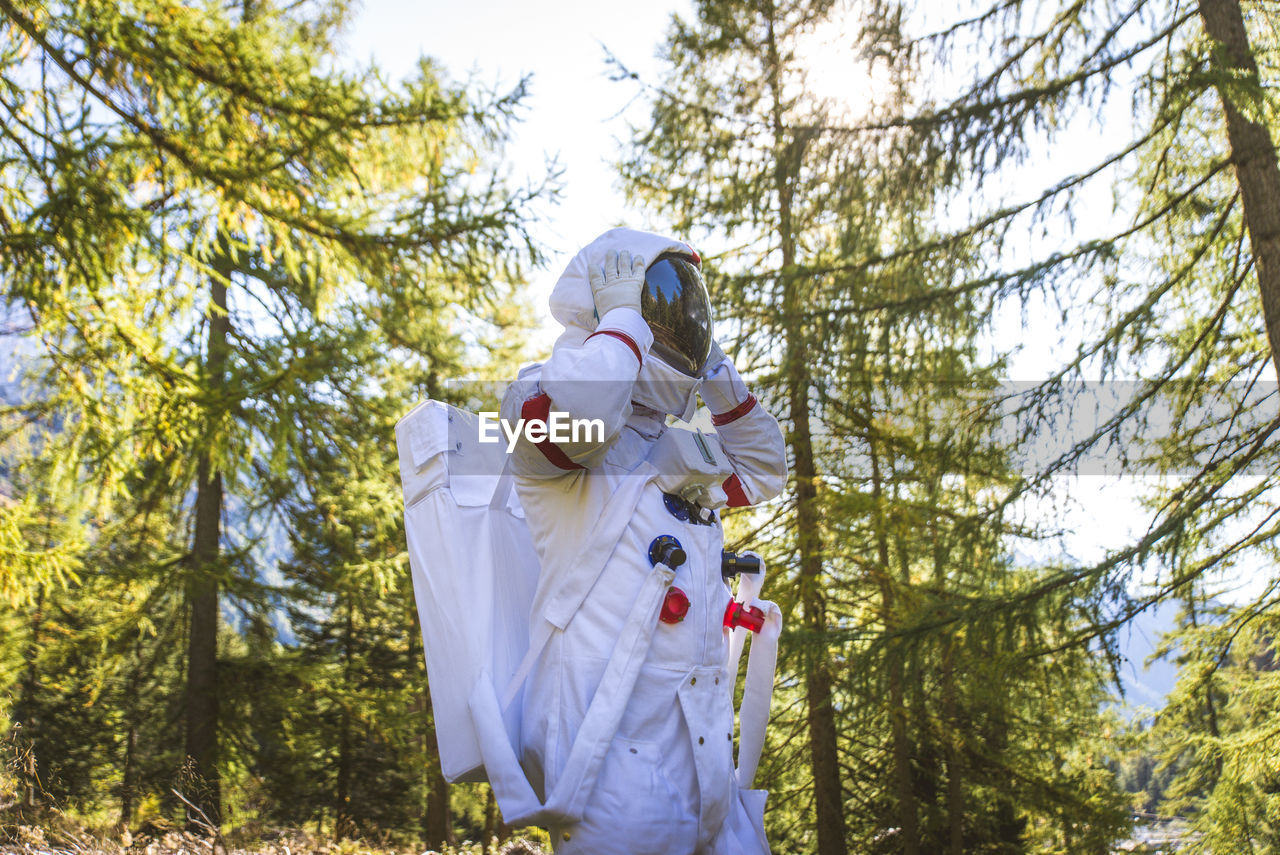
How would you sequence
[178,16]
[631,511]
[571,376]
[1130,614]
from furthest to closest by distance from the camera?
[178,16] < [1130,614] < [631,511] < [571,376]

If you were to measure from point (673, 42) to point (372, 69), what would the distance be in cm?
366

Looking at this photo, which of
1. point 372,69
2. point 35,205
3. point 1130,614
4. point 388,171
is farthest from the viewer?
point 388,171

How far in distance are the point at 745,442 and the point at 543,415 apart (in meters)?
→ 0.95

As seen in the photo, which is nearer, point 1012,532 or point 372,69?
point 1012,532

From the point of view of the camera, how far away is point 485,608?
8.07 feet

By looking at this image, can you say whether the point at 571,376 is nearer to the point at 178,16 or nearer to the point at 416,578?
the point at 416,578

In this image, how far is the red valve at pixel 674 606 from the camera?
7.54 feet

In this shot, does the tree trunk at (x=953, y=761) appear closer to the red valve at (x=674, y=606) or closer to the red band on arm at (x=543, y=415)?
the red valve at (x=674, y=606)

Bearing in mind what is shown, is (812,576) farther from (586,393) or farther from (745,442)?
(586,393)

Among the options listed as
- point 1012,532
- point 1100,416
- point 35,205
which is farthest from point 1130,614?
point 35,205

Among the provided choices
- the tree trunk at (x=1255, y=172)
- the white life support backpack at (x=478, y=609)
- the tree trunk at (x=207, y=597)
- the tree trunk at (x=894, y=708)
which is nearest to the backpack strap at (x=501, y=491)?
the white life support backpack at (x=478, y=609)

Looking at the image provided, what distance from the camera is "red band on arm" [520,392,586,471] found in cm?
222

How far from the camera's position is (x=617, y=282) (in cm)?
239

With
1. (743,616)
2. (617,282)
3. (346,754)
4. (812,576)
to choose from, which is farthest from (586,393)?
(346,754)
